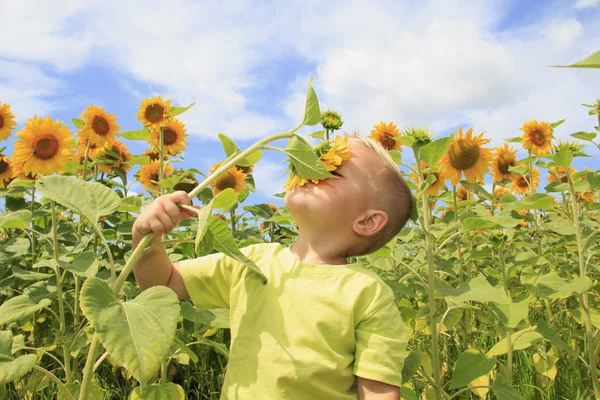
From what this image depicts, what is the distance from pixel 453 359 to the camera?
290cm

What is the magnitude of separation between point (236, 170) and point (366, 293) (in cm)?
248

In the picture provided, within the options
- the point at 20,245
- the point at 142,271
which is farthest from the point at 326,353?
Answer: the point at 20,245

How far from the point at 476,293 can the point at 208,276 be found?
0.85m

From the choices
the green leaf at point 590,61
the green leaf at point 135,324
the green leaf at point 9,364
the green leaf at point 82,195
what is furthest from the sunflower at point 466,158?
the green leaf at point 590,61

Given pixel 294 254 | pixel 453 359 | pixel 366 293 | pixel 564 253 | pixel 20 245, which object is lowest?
pixel 453 359

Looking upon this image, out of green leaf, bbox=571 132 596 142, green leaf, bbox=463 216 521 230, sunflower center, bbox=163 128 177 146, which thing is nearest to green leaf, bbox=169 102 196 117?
sunflower center, bbox=163 128 177 146

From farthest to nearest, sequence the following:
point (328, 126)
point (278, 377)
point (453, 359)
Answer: point (453, 359) < point (328, 126) < point (278, 377)

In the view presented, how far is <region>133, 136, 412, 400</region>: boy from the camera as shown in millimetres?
1407

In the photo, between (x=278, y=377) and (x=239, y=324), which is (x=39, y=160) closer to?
(x=239, y=324)

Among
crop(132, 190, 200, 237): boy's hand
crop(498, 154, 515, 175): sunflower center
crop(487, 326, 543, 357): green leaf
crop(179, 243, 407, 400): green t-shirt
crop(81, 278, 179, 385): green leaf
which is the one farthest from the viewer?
crop(498, 154, 515, 175): sunflower center

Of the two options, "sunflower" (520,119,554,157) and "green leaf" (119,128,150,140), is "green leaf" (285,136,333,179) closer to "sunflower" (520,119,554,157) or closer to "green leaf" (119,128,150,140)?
"green leaf" (119,128,150,140)

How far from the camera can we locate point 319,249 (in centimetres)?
158

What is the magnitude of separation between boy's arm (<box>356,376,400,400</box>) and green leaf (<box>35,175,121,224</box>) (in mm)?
796

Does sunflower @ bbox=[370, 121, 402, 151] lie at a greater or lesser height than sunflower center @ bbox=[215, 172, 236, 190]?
greater
